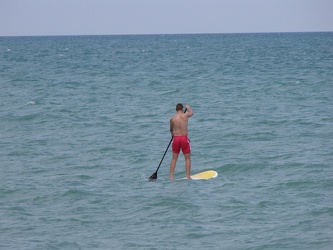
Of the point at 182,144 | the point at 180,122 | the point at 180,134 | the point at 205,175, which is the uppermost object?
the point at 180,122

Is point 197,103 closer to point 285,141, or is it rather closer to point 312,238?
point 285,141

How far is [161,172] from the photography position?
16094mm

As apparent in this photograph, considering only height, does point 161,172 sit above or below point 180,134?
below

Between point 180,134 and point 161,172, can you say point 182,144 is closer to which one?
point 180,134

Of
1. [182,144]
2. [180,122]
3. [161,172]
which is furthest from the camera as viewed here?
[161,172]

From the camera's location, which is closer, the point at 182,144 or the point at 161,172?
the point at 182,144

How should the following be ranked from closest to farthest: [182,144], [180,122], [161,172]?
[180,122] → [182,144] → [161,172]

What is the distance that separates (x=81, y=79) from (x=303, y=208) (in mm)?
33073

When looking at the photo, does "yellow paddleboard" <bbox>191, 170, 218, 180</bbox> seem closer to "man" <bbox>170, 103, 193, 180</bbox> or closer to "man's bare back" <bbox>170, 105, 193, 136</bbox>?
"man" <bbox>170, 103, 193, 180</bbox>

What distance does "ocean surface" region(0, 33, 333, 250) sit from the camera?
11.1 meters

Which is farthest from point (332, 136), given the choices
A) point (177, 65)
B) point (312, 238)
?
point (177, 65)

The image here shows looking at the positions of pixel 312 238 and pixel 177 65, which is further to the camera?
pixel 177 65

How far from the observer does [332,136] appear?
20.1 metres

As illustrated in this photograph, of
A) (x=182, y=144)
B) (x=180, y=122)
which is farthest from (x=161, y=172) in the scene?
(x=180, y=122)
